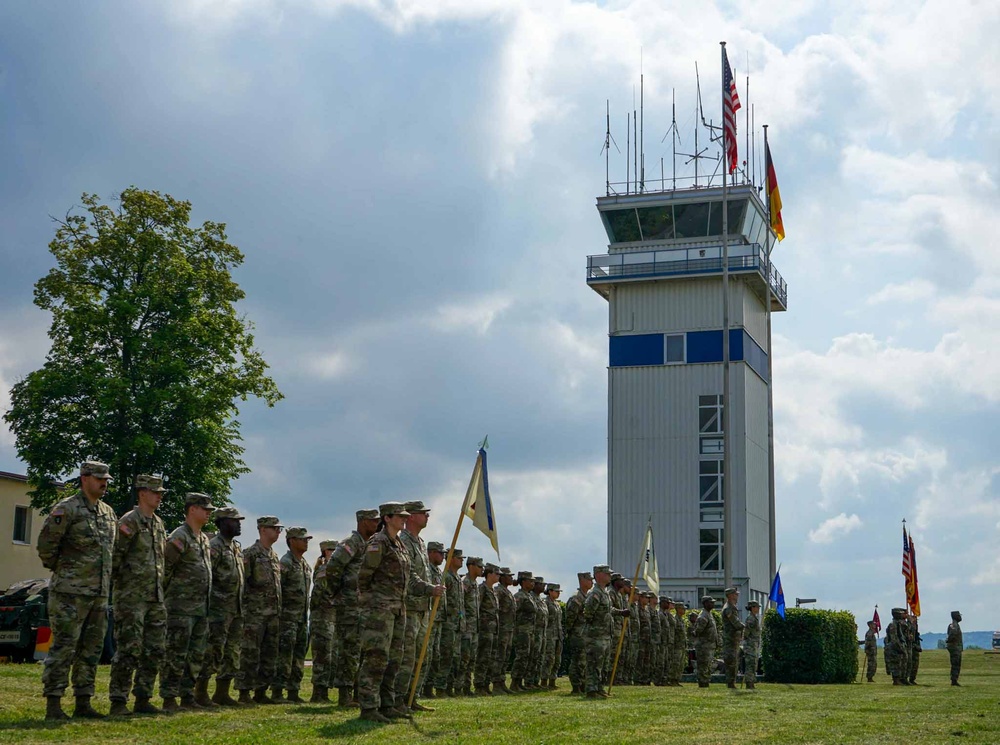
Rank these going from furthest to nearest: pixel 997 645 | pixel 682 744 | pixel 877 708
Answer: pixel 997 645 < pixel 877 708 < pixel 682 744

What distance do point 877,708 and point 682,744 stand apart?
6.56 metres

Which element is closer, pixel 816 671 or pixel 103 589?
pixel 103 589

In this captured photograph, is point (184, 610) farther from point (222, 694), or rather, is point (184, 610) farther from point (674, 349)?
point (674, 349)

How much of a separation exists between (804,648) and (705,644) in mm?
6782

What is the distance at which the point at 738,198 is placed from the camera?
45406mm

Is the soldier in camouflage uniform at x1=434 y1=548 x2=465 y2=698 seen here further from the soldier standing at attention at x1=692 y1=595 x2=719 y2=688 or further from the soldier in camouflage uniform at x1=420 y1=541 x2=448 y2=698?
the soldier standing at attention at x1=692 y1=595 x2=719 y2=688

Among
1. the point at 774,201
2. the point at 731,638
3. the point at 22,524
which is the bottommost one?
the point at 731,638

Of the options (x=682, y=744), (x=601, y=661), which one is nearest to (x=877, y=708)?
(x=601, y=661)

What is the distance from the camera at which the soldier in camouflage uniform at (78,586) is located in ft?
35.5

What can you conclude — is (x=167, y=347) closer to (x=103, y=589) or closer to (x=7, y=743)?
(x=103, y=589)

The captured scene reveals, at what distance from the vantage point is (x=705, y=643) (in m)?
Answer: 24.3

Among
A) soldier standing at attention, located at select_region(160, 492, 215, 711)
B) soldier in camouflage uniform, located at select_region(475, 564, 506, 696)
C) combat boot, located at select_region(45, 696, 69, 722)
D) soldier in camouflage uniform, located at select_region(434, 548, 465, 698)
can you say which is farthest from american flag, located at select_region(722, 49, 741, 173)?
combat boot, located at select_region(45, 696, 69, 722)

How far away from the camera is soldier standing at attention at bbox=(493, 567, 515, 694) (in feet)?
63.8

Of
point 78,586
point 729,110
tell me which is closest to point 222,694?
point 78,586
